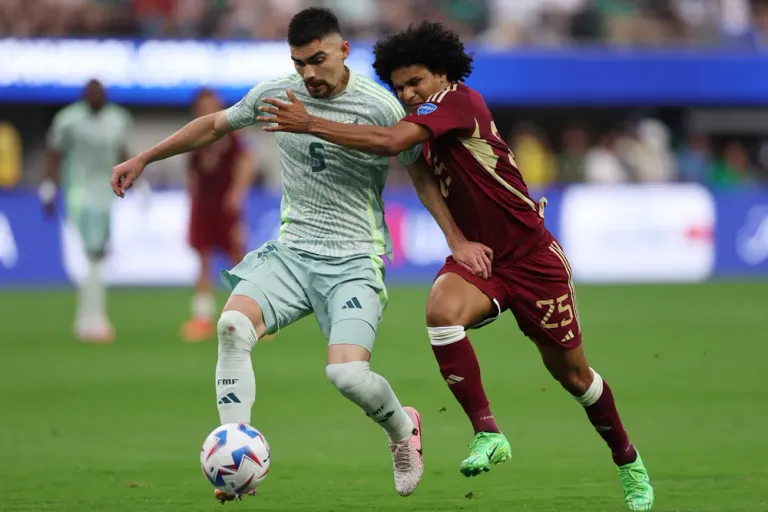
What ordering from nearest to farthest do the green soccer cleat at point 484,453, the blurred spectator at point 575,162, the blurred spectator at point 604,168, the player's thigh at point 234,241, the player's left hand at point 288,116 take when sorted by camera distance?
the player's left hand at point 288,116 → the green soccer cleat at point 484,453 → the player's thigh at point 234,241 → the blurred spectator at point 604,168 → the blurred spectator at point 575,162

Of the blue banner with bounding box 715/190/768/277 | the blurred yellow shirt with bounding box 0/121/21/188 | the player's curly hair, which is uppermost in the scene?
the blurred yellow shirt with bounding box 0/121/21/188

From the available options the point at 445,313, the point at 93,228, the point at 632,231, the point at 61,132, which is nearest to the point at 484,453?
the point at 445,313

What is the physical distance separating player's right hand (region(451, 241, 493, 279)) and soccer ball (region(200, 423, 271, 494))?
4.57 ft

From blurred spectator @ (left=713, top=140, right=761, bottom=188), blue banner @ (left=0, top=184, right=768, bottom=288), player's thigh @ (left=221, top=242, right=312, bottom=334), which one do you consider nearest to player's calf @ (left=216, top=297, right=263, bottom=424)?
player's thigh @ (left=221, top=242, right=312, bottom=334)

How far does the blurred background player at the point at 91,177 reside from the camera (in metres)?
14.4

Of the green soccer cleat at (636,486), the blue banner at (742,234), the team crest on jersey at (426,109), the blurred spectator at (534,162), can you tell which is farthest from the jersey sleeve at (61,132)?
the blurred spectator at (534,162)

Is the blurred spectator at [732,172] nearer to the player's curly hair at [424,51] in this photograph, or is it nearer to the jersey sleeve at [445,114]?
the player's curly hair at [424,51]

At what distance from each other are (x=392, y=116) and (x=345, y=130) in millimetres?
721

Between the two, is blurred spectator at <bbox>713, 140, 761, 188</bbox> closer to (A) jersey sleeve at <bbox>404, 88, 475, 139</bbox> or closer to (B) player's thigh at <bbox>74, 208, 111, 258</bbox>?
(B) player's thigh at <bbox>74, 208, 111, 258</bbox>

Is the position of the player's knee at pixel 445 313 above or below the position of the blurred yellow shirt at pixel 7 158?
below

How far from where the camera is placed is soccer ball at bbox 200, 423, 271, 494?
6051mm

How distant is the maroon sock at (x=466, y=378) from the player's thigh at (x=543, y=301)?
34cm

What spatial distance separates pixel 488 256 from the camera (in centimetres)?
668

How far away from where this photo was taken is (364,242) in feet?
22.5
